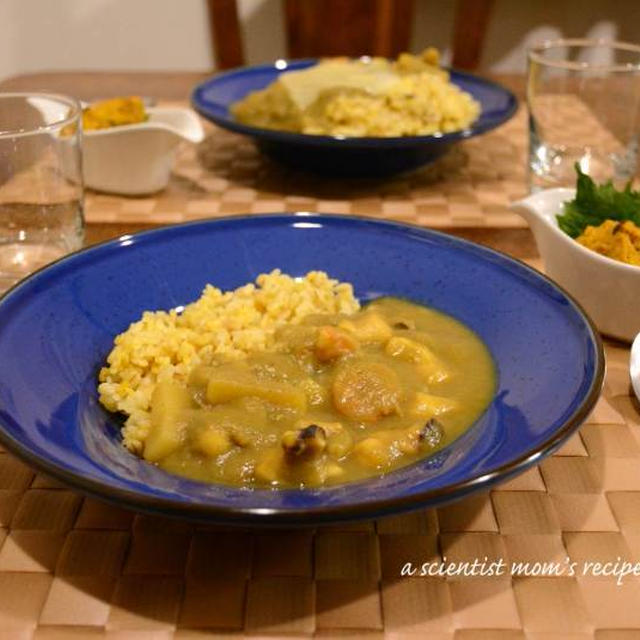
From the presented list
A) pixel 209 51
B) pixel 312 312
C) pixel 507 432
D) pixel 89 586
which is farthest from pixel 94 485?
pixel 209 51

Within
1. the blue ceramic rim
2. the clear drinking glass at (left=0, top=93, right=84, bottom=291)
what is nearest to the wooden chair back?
the blue ceramic rim

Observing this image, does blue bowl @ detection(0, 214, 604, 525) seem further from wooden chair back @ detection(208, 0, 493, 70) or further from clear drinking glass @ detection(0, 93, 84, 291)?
wooden chair back @ detection(208, 0, 493, 70)

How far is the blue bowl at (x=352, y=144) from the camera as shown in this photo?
1.91 metres

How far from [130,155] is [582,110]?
3.29ft

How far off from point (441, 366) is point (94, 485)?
50 centimetres

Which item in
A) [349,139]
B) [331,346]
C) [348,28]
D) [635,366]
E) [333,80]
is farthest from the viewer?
[348,28]

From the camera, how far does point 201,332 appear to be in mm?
1241

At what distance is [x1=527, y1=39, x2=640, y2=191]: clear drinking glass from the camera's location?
197 cm

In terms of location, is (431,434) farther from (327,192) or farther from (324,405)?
(327,192)

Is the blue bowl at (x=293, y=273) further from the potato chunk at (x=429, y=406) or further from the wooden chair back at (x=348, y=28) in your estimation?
the wooden chair back at (x=348, y=28)

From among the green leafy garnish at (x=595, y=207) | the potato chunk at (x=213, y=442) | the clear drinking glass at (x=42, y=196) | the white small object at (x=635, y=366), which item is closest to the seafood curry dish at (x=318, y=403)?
the potato chunk at (x=213, y=442)

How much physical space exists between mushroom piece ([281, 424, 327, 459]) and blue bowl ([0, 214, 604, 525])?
0.13 ft

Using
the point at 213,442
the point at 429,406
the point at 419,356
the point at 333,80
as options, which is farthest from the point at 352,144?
the point at 213,442

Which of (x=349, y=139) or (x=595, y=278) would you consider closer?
(x=595, y=278)
